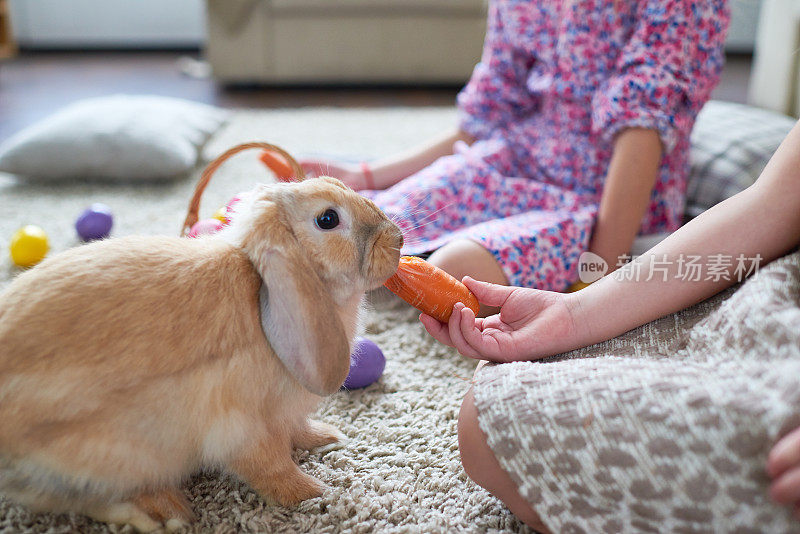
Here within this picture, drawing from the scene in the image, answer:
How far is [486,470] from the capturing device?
72 centimetres

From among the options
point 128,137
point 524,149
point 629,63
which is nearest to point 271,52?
point 128,137

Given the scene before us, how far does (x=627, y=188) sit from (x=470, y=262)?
286mm

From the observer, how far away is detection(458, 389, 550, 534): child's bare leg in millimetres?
700

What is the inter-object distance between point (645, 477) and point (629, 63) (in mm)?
779

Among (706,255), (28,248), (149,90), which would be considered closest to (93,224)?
(28,248)

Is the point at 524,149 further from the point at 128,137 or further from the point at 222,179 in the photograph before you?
→ the point at 128,137

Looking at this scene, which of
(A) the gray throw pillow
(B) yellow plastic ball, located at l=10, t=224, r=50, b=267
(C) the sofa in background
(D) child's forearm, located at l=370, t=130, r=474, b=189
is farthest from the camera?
(C) the sofa in background

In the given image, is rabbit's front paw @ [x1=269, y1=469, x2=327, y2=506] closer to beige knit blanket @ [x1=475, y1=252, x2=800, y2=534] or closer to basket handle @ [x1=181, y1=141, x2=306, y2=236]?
beige knit blanket @ [x1=475, y1=252, x2=800, y2=534]

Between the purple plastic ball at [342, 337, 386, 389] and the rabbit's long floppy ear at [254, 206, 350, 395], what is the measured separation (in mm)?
234

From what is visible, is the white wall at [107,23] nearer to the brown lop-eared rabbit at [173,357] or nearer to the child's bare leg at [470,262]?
the child's bare leg at [470,262]

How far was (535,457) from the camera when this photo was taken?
0.65 metres

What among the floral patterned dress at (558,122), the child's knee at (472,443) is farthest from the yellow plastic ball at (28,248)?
the child's knee at (472,443)

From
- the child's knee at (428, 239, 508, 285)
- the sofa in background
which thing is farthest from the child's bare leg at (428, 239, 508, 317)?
the sofa in background

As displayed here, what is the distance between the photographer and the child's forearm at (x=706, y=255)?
0.75m
